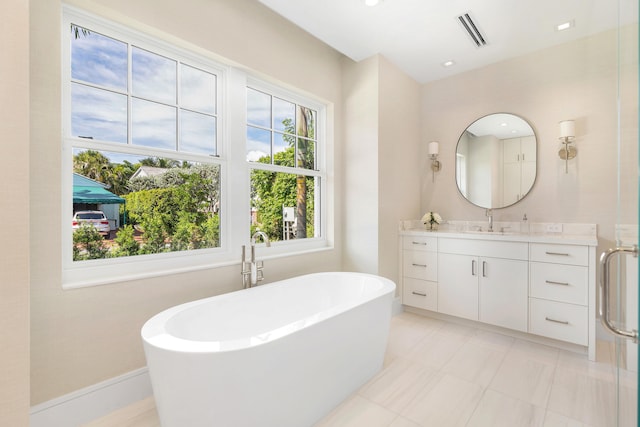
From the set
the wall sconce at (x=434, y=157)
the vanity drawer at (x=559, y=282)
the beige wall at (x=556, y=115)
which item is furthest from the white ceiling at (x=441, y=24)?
the vanity drawer at (x=559, y=282)

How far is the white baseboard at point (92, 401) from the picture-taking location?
149 cm

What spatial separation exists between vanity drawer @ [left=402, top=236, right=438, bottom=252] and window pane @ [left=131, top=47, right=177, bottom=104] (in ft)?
8.39

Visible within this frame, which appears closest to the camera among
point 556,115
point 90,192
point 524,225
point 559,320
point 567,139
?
point 90,192

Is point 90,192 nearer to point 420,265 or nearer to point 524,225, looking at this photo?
point 420,265

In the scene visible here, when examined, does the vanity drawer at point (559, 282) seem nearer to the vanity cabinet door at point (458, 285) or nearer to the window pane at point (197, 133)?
the vanity cabinet door at point (458, 285)

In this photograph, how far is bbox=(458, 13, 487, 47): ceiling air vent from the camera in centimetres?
245

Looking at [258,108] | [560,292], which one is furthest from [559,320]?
[258,108]

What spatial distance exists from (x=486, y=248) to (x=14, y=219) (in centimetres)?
321

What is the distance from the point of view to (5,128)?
1.20m

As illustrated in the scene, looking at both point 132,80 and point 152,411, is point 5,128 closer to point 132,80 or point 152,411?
point 132,80

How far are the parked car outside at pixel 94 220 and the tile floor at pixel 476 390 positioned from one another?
41.2 inches

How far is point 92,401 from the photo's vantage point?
1625 millimetres

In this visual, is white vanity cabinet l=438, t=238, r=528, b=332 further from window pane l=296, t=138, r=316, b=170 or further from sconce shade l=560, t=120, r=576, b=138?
window pane l=296, t=138, r=316, b=170

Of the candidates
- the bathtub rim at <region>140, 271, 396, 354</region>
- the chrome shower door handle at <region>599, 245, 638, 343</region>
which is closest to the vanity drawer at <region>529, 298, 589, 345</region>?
the chrome shower door handle at <region>599, 245, 638, 343</region>
